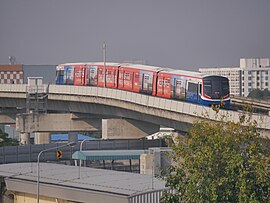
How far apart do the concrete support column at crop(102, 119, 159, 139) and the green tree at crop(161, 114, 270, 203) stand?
47028 millimetres

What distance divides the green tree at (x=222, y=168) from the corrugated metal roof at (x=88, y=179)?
9.25 ft

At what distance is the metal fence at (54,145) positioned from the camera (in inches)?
2266

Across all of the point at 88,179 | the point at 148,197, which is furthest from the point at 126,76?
the point at 148,197

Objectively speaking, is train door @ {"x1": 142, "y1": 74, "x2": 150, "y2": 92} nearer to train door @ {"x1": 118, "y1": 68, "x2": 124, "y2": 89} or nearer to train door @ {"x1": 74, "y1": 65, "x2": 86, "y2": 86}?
train door @ {"x1": 118, "y1": 68, "x2": 124, "y2": 89}

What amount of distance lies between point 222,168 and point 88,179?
8.66 metres

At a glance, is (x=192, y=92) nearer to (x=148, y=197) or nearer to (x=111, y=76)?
(x=111, y=76)

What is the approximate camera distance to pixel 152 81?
70.9m

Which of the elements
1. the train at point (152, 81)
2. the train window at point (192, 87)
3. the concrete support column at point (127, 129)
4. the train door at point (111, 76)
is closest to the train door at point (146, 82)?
the train at point (152, 81)

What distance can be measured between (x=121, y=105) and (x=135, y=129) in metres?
2.91

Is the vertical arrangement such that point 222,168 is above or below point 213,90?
below

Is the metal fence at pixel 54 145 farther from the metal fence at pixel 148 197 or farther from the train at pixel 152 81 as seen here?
the metal fence at pixel 148 197

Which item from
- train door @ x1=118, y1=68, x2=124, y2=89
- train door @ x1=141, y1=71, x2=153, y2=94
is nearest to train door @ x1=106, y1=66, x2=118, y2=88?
train door @ x1=118, y1=68, x2=124, y2=89

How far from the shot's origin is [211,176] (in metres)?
27.5

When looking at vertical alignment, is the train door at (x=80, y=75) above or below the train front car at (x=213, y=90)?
above
